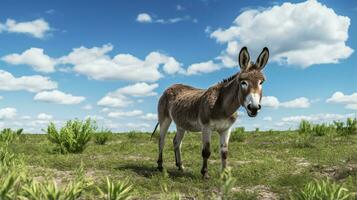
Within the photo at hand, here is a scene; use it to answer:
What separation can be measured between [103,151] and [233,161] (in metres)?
4.93

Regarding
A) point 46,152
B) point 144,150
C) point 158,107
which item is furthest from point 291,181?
point 46,152

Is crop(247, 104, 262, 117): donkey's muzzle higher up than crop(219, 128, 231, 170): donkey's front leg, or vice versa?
crop(247, 104, 262, 117): donkey's muzzle

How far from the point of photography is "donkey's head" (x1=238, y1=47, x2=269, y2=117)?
7.46 meters

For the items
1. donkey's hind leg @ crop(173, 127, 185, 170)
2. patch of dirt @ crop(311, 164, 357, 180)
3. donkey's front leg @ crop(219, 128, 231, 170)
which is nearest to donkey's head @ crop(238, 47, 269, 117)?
donkey's front leg @ crop(219, 128, 231, 170)

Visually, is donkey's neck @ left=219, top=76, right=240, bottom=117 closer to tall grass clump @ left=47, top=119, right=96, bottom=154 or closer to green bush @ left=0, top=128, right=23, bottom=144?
tall grass clump @ left=47, top=119, right=96, bottom=154

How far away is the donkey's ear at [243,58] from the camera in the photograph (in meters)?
8.06

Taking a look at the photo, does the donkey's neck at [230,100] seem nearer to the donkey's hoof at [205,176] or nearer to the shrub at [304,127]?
the donkey's hoof at [205,176]

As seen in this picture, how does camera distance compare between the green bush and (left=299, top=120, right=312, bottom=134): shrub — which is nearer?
the green bush

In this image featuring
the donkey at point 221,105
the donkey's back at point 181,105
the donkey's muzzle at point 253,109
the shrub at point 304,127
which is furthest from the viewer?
the shrub at point 304,127

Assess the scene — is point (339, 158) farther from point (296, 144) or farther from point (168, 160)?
point (168, 160)

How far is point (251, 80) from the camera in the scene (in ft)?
25.3

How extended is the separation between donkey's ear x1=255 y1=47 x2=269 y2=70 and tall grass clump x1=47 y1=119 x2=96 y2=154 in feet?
25.2

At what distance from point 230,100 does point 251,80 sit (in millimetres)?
865

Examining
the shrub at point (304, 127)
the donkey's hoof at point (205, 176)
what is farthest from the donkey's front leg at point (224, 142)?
the shrub at point (304, 127)
